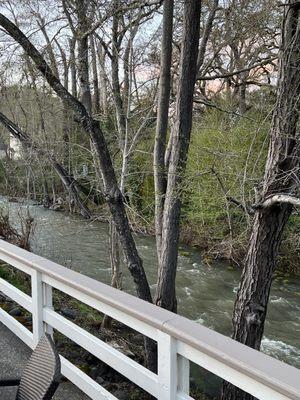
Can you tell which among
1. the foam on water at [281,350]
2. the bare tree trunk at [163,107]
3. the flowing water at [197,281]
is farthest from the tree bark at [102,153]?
the flowing water at [197,281]

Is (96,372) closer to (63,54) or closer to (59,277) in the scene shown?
(59,277)

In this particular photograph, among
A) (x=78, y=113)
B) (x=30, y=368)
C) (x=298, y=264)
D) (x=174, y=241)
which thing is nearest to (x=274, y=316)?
(x=298, y=264)

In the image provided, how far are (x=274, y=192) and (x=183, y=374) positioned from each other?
6.84ft

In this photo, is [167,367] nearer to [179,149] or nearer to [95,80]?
[179,149]

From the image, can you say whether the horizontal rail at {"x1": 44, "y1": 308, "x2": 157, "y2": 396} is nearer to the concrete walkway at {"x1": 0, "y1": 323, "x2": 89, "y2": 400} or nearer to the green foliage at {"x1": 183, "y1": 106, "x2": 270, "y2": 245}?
the concrete walkway at {"x1": 0, "y1": 323, "x2": 89, "y2": 400}

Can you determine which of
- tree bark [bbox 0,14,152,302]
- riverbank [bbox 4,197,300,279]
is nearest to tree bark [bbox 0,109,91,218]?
riverbank [bbox 4,197,300,279]

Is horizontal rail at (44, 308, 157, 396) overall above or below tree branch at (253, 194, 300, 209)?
below

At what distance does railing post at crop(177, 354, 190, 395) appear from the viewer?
204cm

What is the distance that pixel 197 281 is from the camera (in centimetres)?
1031

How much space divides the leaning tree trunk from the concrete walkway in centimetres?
176

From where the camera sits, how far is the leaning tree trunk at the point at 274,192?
11.8 feet

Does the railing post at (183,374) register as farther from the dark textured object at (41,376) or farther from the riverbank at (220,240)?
the riverbank at (220,240)

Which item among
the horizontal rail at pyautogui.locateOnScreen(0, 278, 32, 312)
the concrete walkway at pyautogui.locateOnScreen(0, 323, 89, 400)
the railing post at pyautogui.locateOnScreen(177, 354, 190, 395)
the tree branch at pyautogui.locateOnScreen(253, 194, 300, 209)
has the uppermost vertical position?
the tree branch at pyautogui.locateOnScreen(253, 194, 300, 209)

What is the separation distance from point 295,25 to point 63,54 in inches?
146
